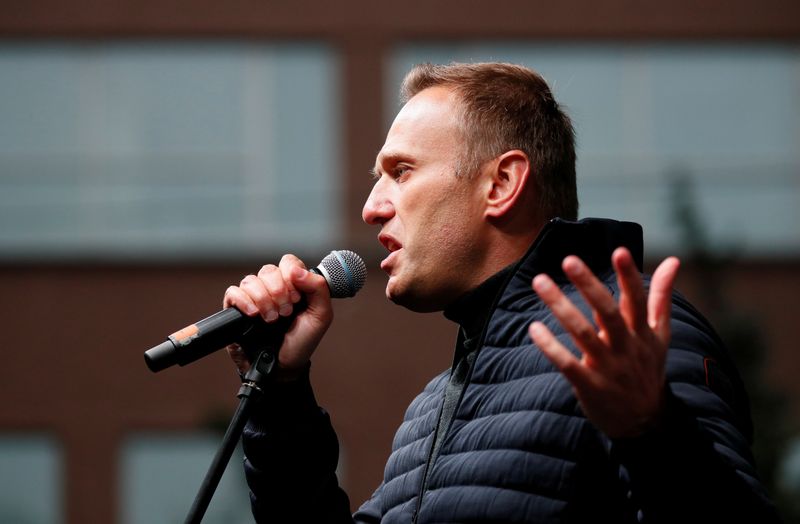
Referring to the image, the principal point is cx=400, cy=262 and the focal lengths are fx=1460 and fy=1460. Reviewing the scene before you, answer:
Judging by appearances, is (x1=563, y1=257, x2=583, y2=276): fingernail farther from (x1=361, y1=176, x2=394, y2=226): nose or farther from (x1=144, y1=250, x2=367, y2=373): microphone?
(x1=361, y1=176, x2=394, y2=226): nose

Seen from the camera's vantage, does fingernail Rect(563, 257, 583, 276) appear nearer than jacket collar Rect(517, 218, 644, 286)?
Yes

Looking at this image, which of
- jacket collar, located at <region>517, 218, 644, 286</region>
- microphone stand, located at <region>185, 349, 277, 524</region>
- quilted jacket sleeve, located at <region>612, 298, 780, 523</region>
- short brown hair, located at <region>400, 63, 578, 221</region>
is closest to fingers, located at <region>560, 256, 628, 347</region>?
quilted jacket sleeve, located at <region>612, 298, 780, 523</region>

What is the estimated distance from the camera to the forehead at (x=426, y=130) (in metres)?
3.37

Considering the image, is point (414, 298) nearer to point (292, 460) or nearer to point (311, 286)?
point (311, 286)

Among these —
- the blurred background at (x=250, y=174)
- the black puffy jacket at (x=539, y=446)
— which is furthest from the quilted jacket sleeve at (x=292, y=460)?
the blurred background at (x=250, y=174)

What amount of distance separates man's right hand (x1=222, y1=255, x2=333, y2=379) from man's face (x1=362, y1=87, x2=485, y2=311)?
164 mm

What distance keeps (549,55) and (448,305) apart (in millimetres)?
11430

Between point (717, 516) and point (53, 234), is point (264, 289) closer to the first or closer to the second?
point (717, 516)

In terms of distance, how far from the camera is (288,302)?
3156 millimetres

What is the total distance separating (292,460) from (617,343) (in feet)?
4.41

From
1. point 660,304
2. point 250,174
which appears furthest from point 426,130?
point 250,174

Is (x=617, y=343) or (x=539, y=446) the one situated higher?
(x=617, y=343)

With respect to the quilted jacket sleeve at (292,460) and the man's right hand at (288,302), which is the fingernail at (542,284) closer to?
the man's right hand at (288,302)

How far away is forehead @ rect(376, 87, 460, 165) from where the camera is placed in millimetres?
3371
